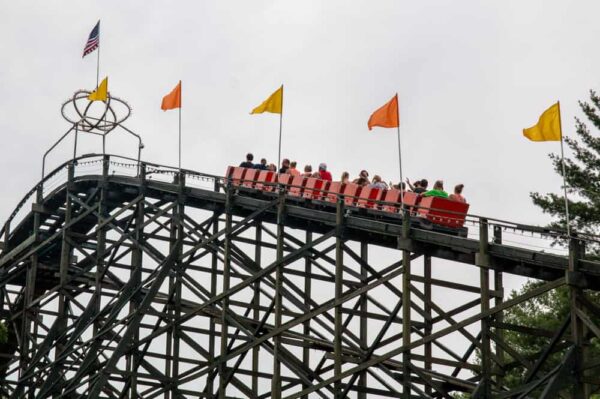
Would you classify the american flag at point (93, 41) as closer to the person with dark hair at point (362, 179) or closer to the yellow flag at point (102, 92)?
the yellow flag at point (102, 92)

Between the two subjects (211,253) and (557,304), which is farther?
(557,304)

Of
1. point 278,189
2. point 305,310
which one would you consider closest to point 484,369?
point 305,310

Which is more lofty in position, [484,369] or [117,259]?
[117,259]

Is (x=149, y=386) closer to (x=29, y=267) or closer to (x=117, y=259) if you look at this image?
(x=117, y=259)

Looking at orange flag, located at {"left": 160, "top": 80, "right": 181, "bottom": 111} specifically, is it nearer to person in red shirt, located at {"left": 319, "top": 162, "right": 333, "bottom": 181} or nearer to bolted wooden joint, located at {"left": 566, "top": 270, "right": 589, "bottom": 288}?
person in red shirt, located at {"left": 319, "top": 162, "right": 333, "bottom": 181}

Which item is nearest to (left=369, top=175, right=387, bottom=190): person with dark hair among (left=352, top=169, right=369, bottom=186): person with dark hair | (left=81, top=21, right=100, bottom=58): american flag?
(left=352, top=169, right=369, bottom=186): person with dark hair

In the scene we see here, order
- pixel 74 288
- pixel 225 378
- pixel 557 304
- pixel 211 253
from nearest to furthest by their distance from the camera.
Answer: pixel 225 378, pixel 211 253, pixel 74 288, pixel 557 304

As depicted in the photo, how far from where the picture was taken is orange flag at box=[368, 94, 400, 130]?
34.4 m

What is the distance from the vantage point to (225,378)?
34938mm

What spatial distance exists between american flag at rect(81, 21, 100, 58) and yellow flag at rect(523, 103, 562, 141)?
19.7m

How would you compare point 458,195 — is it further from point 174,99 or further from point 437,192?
point 174,99

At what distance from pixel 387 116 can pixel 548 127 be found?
15.5 feet

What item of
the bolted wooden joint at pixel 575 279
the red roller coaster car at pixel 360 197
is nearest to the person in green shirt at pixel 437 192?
the red roller coaster car at pixel 360 197

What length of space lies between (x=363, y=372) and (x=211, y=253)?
23.4 ft
